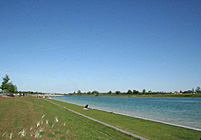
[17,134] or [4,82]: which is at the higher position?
[4,82]

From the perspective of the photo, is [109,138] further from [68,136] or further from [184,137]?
[184,137]

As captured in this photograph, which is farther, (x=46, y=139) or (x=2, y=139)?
(x=46, y=139)

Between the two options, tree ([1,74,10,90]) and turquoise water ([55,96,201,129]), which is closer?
turquoise water ([55,96,201,129])

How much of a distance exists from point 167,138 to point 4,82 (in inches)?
3088

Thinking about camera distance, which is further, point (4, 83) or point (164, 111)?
point (4, 83)

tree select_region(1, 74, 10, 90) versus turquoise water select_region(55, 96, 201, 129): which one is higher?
tree select_region(1, 74, 10, 90)

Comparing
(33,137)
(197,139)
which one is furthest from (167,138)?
(33,137)

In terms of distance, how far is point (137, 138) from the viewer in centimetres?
879

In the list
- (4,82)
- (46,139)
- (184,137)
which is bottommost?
(184,137)

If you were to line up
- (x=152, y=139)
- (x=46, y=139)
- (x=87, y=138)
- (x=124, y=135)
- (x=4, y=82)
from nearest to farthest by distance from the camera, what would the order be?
1. (x=46, y=139)
2. (x=87, y=138)
3. (x=152, y=139)
4. (x=124, y=135)
5. (x=4, y=82)

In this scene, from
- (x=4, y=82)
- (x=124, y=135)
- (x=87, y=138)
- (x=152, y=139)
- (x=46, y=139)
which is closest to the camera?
(x=46, y=139)

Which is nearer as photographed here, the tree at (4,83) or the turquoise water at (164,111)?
the turquoise water at (164,111)

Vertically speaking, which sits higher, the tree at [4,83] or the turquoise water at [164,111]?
the tree at [4,83]

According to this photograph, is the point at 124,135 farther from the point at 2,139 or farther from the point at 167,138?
the point at 2,139
